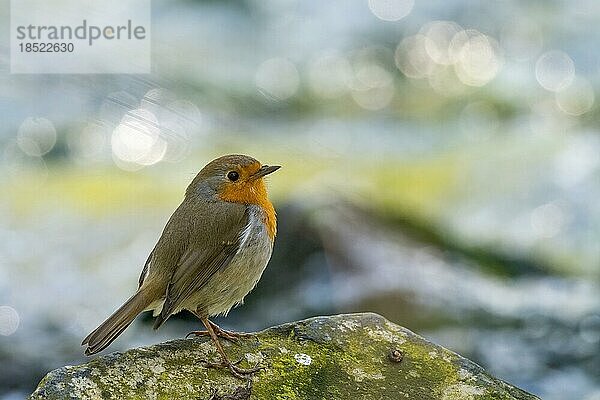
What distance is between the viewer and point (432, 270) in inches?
269

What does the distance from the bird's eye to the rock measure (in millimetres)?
676

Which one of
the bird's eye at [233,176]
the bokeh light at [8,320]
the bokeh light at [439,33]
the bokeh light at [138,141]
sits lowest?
the bokeh light at [8,320]

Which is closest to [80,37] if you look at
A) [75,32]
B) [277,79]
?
[75,32]

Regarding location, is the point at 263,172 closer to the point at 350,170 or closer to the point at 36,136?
the point at 350,170

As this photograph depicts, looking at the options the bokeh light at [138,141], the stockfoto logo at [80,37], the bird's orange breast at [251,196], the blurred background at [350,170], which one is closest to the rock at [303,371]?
the bird's orange breast at [251,196]

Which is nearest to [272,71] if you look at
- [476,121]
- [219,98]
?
[219,98]

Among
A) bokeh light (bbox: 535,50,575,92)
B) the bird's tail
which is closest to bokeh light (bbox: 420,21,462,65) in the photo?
bokeh light (bbox: 535,50,575,92)

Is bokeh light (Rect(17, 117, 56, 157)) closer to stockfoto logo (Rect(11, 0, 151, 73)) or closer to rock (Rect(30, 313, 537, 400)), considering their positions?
stockfoto logo (Rect(11, 0, 151, 73))

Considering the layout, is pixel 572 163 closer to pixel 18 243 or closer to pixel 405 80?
pixel 405 80

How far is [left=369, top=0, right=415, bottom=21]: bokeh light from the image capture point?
1018 centimetres

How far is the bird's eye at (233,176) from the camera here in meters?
4.01

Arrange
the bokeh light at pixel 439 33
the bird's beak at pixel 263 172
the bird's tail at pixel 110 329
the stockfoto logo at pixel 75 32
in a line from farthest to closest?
the bokeh light at pixel 439 33 → the stockfoto logo at pixel 75 32 → the bird's beak at pixel 263 172 → the bird's tail at pixel 110 329

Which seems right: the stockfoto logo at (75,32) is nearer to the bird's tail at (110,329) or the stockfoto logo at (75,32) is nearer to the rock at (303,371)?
the bird's tail at (110,329)

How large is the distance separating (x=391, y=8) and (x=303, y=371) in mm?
7349
